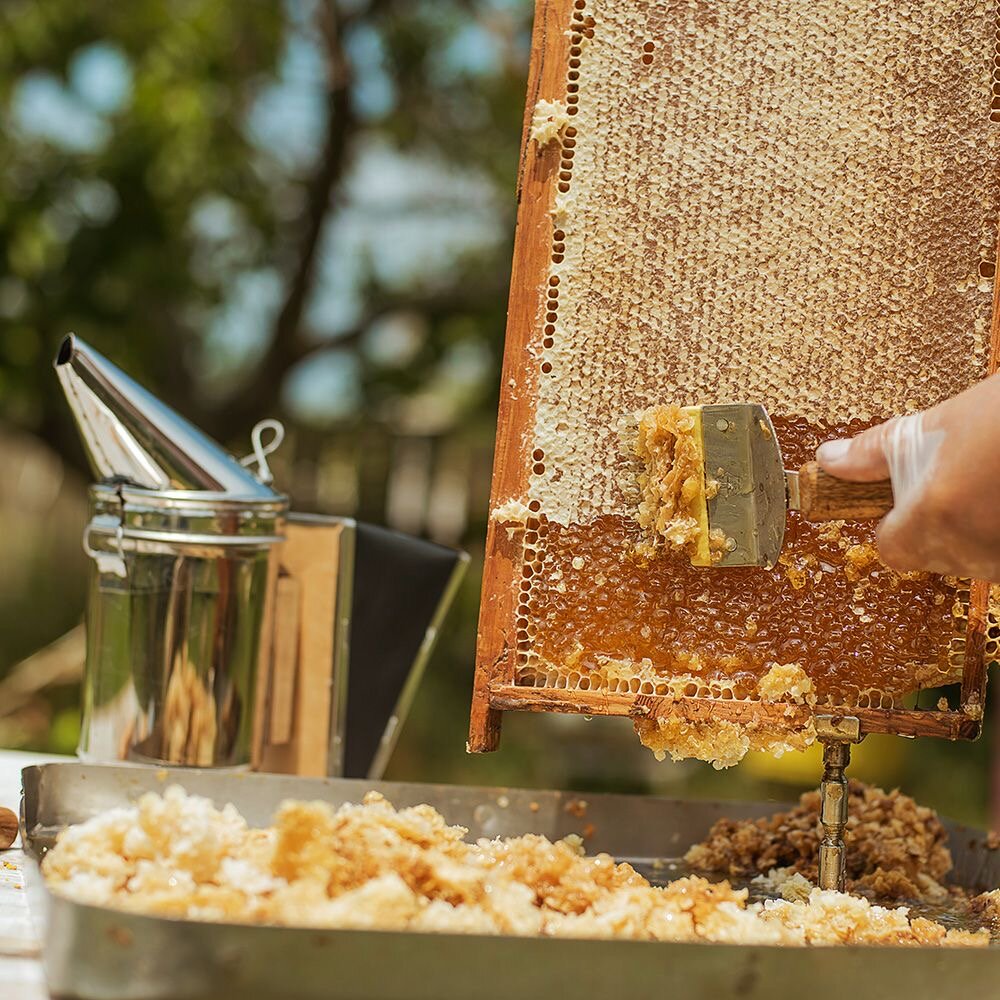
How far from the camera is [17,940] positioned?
1257mm

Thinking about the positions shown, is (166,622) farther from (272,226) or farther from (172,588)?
(272,226)

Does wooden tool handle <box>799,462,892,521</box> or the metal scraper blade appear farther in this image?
the metal scraper blade

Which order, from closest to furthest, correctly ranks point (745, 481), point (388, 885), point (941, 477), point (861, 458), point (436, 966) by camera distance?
1. point (436, 966)
2. point (388, 885)
3. point (941, 477)
4. point (861, 458)
5. point (745, 481)

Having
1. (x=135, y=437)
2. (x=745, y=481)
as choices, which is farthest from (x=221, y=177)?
(x=745, y=481)

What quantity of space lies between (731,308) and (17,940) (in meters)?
1.21

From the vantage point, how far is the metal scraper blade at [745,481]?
142cm

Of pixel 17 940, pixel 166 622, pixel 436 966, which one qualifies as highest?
pixel 166 622

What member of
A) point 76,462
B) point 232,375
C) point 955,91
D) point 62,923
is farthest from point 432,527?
point 62,923

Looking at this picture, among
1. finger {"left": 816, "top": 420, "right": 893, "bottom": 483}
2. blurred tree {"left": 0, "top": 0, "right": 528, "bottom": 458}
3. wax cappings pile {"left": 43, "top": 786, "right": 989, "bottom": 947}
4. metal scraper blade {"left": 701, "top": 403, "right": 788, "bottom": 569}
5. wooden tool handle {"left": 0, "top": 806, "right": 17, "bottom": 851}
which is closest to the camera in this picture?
wax cappings pile {"left": 43, "top": 786, "right": 989, "bottom": 947}

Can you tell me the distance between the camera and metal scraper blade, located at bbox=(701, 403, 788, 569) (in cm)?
142

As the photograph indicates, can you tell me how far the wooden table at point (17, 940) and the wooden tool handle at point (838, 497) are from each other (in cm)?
99

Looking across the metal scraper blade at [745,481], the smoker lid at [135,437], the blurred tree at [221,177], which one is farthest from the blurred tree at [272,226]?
the metal scraper blade at [745,481]

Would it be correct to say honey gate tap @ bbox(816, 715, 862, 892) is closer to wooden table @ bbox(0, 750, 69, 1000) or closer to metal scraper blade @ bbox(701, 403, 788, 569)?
metal scraper blade @ bbox(701, 403, 788, 569)

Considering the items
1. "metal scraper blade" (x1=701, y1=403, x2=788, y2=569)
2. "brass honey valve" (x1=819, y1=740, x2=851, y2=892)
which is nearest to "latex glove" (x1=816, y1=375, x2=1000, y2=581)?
"metal scraper blade" (x1=701, y1=403, x2=788, y2=569)
